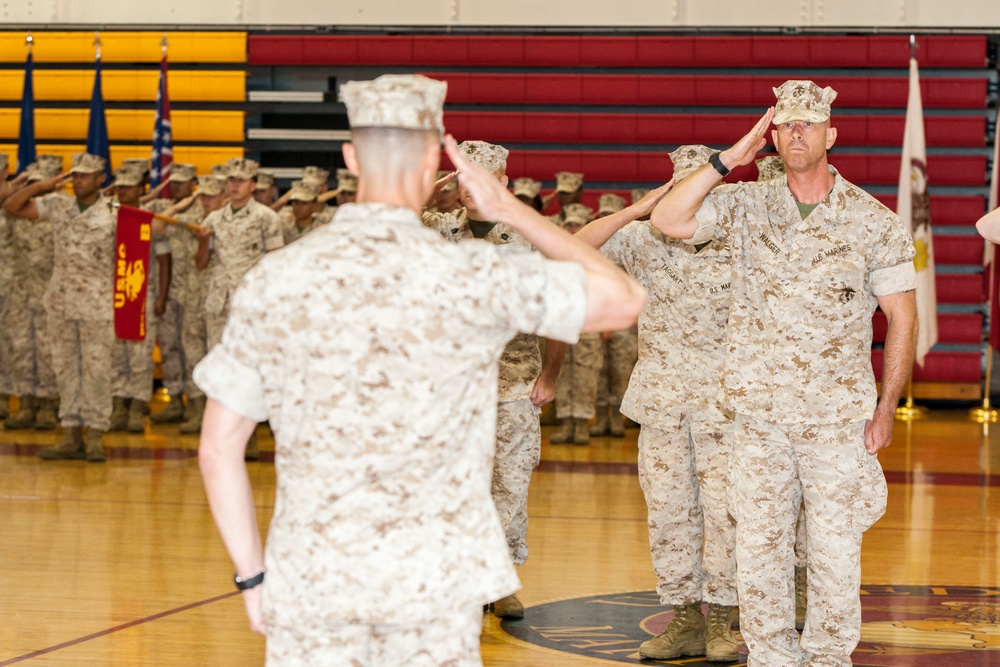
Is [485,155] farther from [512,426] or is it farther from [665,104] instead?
[665,104]

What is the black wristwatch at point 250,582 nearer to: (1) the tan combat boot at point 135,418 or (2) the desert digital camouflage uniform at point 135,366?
(2) the desert digital camouflage uniform at point 135,366

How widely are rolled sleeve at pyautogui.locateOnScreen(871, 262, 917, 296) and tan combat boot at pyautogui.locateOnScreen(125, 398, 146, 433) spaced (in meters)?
7.34

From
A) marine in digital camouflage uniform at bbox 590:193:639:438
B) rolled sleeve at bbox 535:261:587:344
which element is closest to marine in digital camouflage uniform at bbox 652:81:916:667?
rolled sleeve at bbox 535:261:587:344

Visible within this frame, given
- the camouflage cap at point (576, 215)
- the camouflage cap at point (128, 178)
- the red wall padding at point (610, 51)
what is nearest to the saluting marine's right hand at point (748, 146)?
the camouflage cap at point (576, 215)

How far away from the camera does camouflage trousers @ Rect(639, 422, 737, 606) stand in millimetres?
4473

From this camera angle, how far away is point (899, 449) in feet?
31.4

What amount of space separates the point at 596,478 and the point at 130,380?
3788mm

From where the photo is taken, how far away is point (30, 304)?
10.3 meters

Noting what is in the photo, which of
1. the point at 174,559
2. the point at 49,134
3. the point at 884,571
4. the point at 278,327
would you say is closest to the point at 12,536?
the point at 174,559

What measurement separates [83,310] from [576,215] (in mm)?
3436

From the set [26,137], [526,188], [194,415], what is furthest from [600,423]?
[26,137]

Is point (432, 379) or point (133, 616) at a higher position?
point (432, 379)

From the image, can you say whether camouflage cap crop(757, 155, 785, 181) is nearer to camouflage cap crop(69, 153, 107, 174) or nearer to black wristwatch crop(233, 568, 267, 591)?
black wristwatch crop(233, 568, 267, 591)

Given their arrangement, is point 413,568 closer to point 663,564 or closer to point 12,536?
point 663,564
